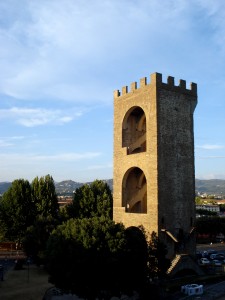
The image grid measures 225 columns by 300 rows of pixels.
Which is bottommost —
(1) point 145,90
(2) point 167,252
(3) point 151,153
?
(2) point 167,252

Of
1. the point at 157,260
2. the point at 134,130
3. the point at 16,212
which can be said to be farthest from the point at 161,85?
the point at 16,212

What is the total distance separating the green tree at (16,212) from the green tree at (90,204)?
22.0 feet

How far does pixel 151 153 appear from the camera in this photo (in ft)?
129

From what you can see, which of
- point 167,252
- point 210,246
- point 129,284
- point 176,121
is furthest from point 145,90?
point 210,246

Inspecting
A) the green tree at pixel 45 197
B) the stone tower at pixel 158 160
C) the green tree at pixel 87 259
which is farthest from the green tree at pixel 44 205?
the green tree at pixel 87 259

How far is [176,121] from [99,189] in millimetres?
23423

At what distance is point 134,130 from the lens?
4562cm

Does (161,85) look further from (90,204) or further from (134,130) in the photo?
(90,204)

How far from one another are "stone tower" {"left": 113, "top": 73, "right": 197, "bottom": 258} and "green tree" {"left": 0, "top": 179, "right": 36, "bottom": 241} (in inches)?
829

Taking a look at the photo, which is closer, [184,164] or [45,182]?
[184,164]

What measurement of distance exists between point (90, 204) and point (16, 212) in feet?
39.9

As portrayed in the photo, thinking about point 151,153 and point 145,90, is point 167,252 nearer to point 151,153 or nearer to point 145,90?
point 151,153

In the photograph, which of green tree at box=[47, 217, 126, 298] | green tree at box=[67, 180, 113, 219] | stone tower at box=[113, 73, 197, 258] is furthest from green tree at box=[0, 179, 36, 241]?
green tree at box=[47, 217, 126, 298]

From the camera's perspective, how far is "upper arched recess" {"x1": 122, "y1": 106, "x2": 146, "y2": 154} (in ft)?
144
